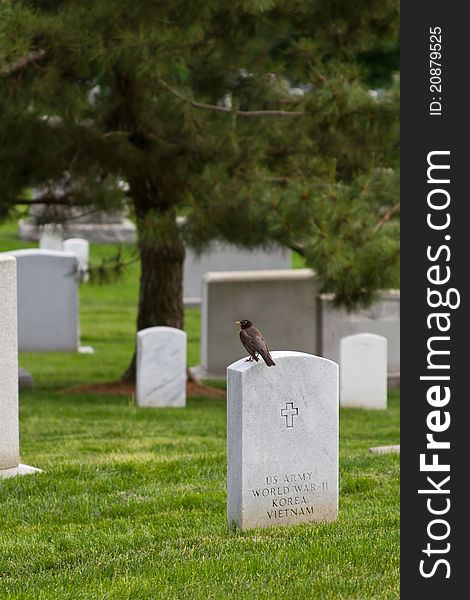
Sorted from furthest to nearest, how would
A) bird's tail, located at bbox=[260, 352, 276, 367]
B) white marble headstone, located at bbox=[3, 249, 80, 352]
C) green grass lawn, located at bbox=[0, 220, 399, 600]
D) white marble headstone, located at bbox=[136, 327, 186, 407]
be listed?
white marble headstone, located at bbox=[3, 249, 80, 352] → white marble headstone, located at bbox=[136, 327, 186, 407] → bird's tail, located at bbox=[260, 352, 276, 367] → green grass lawn, located at bbox=[0, 220, 399, 600]

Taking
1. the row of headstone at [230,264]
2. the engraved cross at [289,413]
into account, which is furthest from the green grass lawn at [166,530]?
the row of headstone at [230,264]

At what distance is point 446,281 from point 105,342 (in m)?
15.2

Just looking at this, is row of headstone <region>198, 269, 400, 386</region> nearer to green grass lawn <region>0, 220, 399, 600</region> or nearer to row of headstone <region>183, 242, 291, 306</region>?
row of headstone <region>183, 242, 291, 306</region>

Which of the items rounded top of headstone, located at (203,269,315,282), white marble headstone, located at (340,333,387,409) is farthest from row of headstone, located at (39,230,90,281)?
white marble headstone, located at (340,333,387,409)

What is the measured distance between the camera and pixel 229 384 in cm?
670

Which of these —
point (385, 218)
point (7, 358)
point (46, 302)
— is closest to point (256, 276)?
point (46, 302)

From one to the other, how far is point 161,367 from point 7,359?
5769 mm

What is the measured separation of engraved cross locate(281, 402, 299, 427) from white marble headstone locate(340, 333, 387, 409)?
7.78 meters

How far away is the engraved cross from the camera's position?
6.69 m

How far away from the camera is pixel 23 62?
40.5 feet

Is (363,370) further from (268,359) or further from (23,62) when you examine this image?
(268,359)

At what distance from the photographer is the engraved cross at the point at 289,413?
669 cm

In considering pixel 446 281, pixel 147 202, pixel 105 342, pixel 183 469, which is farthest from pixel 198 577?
pixel 105 342

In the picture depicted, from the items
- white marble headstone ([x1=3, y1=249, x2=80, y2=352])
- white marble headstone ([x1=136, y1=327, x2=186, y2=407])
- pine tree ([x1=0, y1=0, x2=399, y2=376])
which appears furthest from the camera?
white marble headstone ([x1=3, y1=249, x2=80, y2=352])
